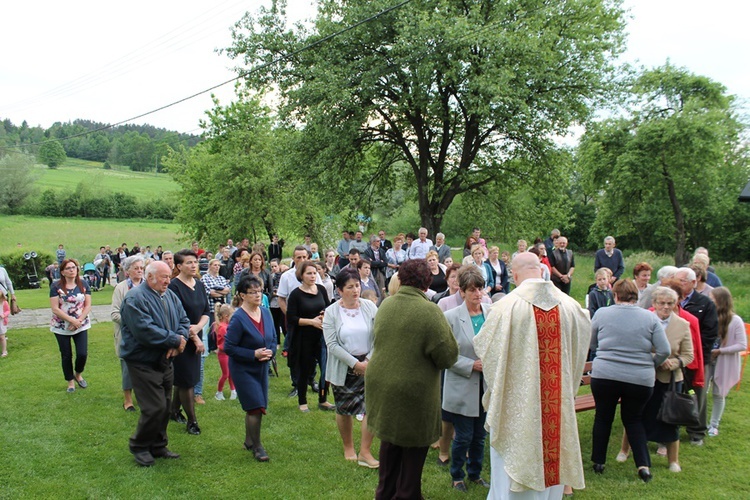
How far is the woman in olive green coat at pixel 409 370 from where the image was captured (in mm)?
3938

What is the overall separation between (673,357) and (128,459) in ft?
17.5

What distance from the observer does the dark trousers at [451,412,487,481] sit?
185 inches

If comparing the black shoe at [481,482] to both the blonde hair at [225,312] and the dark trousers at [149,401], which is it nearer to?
the dark trousers at [149,401]

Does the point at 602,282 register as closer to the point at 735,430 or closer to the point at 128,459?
the point at 735,430

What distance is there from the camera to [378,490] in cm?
425

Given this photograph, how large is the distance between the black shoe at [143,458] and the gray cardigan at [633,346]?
167 inches

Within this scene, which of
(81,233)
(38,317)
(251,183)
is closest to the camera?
(38,317)

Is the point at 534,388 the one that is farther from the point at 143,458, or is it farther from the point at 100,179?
the point at 100,179

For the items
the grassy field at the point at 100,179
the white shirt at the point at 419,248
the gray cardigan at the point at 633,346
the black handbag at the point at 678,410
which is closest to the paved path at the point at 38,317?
the white shirt at the point at 419,248

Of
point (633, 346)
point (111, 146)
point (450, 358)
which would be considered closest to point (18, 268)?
point (450, 358)

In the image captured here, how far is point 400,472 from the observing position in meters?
4.18

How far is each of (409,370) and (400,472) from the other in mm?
849

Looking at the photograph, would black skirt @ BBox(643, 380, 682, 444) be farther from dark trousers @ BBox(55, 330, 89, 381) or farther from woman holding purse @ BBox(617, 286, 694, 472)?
dark trousers @ BBox(55, 330, 89, 381)

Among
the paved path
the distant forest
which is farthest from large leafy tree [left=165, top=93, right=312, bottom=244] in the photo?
the distant forest
